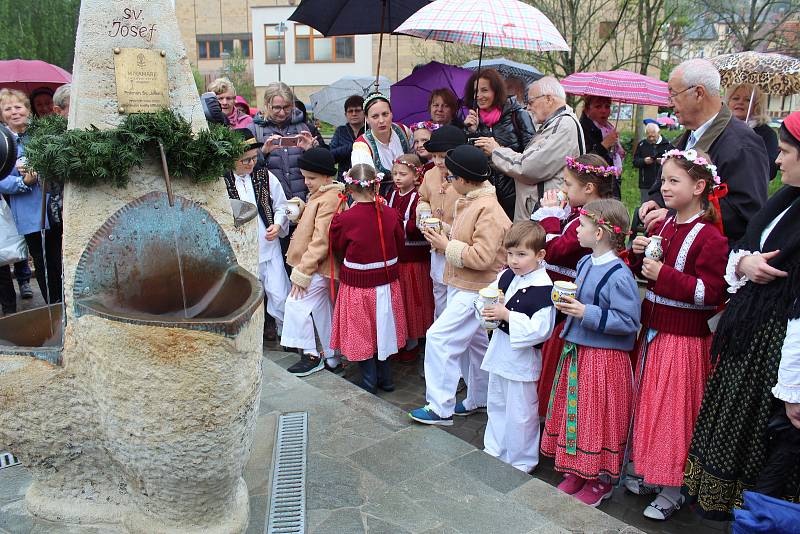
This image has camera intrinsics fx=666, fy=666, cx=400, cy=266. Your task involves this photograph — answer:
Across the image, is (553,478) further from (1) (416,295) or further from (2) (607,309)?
(1) (416,295)

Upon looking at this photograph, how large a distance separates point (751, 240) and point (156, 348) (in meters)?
2.84

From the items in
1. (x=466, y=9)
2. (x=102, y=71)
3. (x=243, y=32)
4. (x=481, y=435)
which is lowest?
(x=481, y=435)

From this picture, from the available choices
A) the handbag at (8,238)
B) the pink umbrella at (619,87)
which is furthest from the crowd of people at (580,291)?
the handbag at (8,238)

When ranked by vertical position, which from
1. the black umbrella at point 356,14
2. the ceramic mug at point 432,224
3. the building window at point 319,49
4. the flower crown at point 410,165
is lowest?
the ceramic mug at point 432,224

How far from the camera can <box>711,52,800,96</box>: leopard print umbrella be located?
564 centimetres

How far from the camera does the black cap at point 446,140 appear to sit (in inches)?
204

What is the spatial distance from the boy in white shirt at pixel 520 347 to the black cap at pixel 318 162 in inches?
82.6

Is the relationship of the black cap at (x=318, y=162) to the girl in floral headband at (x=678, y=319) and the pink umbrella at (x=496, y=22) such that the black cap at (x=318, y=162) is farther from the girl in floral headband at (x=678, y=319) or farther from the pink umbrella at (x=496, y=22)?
the girl in floral headband at (x=678, y=319)

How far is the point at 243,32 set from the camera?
125ft

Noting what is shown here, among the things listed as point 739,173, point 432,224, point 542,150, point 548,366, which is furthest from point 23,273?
point 739,173

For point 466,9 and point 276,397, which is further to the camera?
point 466,9

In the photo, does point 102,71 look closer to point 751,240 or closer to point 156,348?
point 156,348

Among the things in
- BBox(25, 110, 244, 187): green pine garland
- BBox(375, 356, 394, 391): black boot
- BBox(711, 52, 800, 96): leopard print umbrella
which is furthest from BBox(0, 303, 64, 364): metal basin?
BBox(711, 52, 800, 96): leopard print umbrella

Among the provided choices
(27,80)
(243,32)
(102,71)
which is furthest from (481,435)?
(243,32)
